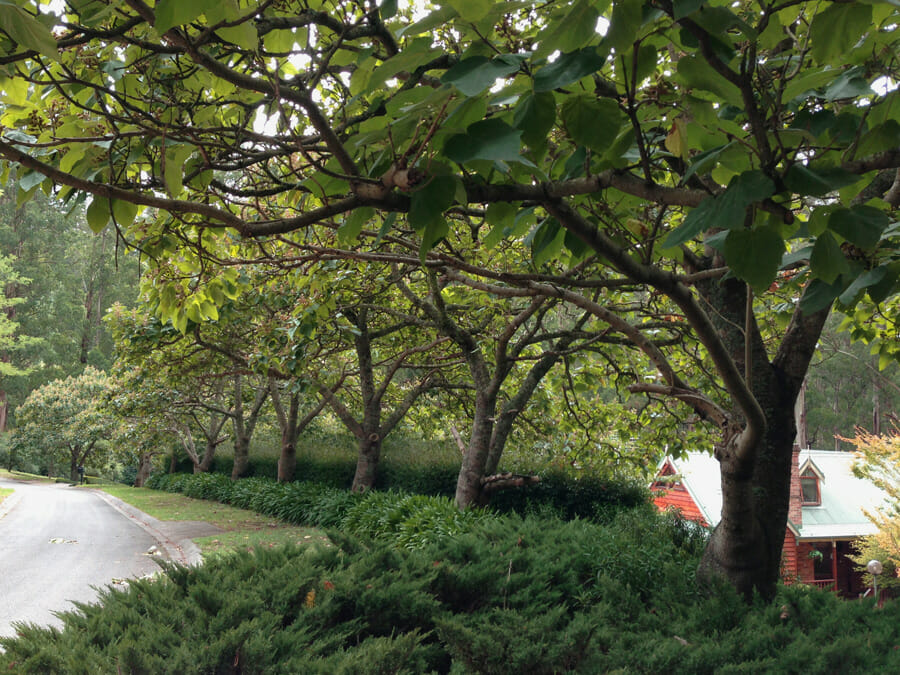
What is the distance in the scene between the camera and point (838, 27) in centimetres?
128

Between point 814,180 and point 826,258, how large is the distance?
0.68 feet

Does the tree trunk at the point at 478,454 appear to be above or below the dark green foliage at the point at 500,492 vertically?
above

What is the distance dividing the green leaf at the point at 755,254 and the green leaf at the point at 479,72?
68cm

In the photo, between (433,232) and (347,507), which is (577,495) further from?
(433,232)

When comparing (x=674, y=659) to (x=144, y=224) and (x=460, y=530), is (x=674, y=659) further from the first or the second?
(x=460, y=530)

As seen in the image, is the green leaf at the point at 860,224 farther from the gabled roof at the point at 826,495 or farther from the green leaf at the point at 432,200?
the gabled roof at the point at 826,495

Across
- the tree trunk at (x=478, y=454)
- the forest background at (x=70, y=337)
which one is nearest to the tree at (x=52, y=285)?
the forest background at (x=70, y=337)

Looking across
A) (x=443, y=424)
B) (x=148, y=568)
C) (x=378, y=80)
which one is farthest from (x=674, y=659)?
(x=443, y=424)

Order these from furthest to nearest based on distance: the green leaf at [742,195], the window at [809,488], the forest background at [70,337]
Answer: the forest background at [70,337] → the window at [809,488] → the green leaf at [742,195]

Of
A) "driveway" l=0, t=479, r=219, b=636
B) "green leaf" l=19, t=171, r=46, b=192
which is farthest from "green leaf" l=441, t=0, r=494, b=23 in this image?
"driveway" l=0, t=479, r=219, b=636

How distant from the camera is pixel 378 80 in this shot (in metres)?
1.24

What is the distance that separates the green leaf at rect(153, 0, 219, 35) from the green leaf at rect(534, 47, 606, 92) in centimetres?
65

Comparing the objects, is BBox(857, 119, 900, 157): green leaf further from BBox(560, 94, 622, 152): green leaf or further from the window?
the window

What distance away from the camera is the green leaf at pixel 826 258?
4.75ft
